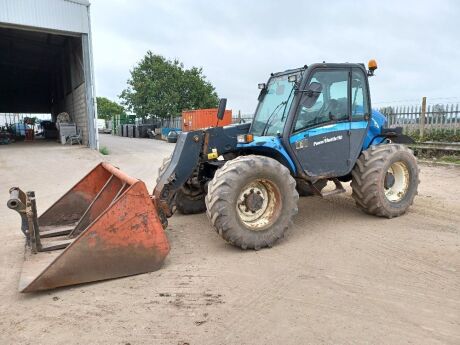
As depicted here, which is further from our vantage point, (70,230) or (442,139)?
(442,139)

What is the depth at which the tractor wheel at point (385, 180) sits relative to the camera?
222 inches

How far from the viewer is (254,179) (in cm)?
465

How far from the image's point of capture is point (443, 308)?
3277mm

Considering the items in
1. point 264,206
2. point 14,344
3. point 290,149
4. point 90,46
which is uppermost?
point 90,46

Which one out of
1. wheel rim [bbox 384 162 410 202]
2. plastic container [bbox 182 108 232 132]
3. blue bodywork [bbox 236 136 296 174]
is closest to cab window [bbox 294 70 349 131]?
blue bodywork [bbox 236 136 296 174]

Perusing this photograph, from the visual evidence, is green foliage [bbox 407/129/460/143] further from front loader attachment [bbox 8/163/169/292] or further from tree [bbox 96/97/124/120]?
tree [bbox 96/97/124/120]

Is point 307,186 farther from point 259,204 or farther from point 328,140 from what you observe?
point 259,204

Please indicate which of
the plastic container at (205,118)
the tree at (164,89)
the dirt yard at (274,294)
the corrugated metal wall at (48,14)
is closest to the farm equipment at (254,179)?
the dirt yard at (274,294)

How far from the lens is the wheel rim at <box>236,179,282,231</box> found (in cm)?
470

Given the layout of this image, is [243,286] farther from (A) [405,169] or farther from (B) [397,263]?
(A) [405,169]

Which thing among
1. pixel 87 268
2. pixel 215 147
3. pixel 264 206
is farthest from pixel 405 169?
pixel 87 268

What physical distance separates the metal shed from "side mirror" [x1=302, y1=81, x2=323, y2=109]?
12331 mm

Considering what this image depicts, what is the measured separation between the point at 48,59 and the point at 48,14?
45.1 ft

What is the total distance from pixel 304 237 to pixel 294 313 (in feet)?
6.47
